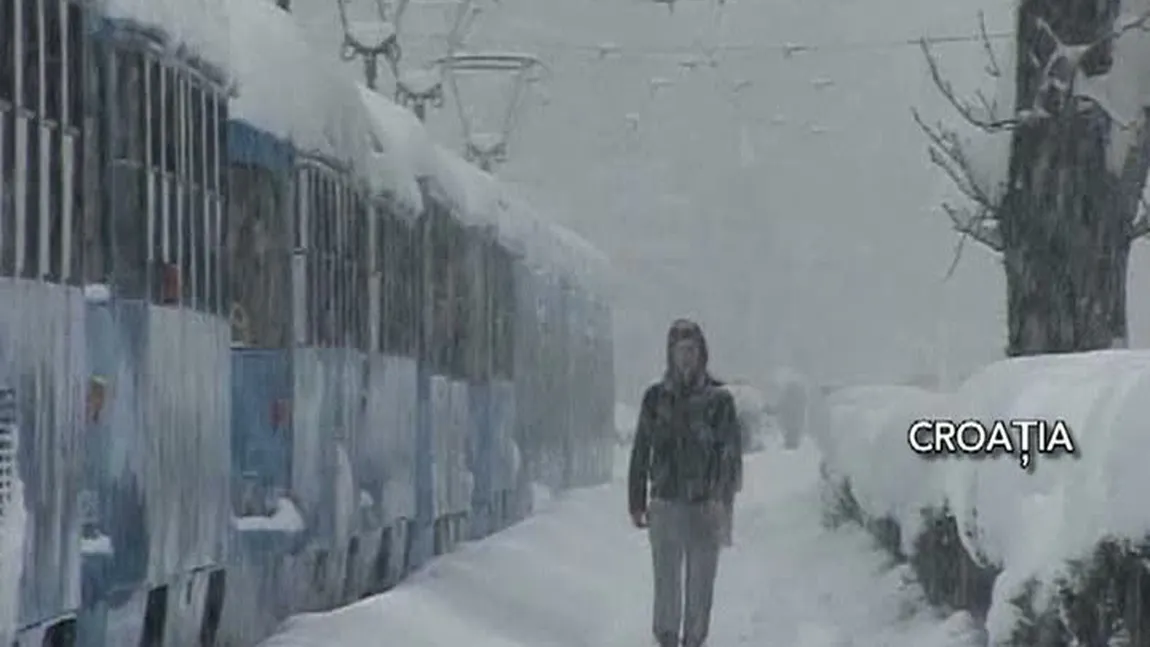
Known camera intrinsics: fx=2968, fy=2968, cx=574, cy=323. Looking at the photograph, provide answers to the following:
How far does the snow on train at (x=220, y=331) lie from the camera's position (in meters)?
8.66

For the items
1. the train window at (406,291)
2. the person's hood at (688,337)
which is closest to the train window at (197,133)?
the person's hood at (688,337)

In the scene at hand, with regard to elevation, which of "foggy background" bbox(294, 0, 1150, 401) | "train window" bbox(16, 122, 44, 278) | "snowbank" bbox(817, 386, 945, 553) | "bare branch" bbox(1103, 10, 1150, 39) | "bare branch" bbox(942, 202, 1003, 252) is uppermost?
"foggy background" bbox(294, 0, 1150, 401)

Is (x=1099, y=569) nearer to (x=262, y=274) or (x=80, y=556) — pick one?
(x=80, y=556)

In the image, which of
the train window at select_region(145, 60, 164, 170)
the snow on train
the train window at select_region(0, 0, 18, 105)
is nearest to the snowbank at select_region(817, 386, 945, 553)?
the snow on train

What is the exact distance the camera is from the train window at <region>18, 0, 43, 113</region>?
8.38 meters

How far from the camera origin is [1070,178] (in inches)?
634

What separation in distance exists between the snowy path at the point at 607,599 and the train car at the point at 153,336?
1897mm

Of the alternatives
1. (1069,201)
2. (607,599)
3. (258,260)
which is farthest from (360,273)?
(1069,201)

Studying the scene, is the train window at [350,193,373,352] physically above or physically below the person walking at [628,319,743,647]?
above

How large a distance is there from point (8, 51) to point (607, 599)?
37.4 ft

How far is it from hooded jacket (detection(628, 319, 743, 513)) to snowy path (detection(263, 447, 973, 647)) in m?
1.18

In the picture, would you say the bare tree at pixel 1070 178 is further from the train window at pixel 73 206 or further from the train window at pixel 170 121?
the train window at pixel 73 206

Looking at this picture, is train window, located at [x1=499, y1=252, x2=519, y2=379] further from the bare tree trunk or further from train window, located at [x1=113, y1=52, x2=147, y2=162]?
train window, located at [x1=113, y1=52, x2=147, y2=162]

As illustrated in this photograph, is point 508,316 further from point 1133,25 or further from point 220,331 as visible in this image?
point 220,331
